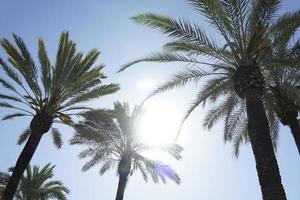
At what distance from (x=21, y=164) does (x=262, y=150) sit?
35.4ft

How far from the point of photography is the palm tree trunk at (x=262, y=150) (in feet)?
32.8

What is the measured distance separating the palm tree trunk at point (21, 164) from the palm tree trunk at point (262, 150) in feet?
32.5

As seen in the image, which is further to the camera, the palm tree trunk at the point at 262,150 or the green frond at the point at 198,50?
the green frond at the point at 198,50

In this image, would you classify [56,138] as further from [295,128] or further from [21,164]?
[295,128]

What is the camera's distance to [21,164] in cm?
1716

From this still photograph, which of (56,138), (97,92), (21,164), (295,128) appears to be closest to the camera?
(295,128)

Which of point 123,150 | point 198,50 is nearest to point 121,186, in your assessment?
point 123,150

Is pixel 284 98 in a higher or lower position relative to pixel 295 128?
higher

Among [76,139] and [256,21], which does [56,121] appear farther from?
[256,21]

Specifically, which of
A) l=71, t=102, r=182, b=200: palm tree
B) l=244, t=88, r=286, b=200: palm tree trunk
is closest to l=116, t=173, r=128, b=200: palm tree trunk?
l=71, t=102, r=182, b=200: palm tree

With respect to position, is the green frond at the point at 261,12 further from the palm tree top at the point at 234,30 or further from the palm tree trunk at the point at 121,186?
the palm tree trunk at the point at 121,186

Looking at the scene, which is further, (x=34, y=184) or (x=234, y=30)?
(x=34, y=184)

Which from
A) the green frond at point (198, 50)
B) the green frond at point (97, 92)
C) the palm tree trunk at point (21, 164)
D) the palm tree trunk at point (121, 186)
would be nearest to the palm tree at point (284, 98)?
the green frond at point (198, 50)

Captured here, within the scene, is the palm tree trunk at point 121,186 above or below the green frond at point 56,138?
below
